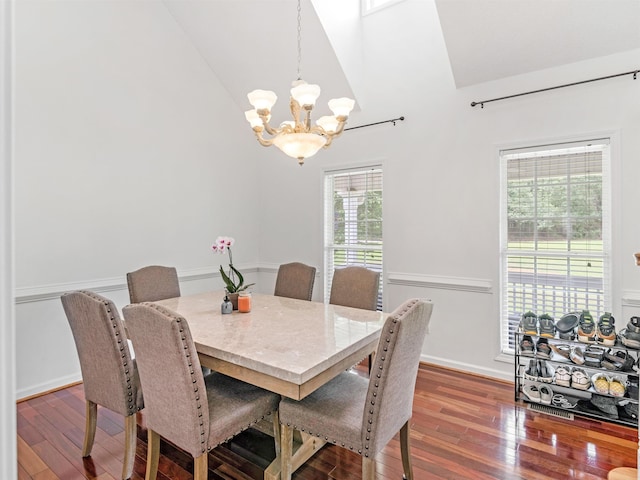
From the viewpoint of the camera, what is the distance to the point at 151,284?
3.05 m

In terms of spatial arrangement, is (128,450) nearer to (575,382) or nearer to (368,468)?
(368,468)

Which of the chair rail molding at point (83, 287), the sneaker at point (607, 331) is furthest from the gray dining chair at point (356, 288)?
the chair rail molding at point (83, 287)

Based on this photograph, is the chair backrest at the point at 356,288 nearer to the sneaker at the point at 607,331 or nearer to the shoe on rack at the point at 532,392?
the shoe on rack at the point at 532,392

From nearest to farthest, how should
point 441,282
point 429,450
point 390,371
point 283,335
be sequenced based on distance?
point 390,371, point 283,335, point 429,450, point 441,282

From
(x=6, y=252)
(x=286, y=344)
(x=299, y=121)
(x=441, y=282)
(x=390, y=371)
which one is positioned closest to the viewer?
(x=6, y=252)

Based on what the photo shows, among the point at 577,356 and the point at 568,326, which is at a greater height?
the point at 568,326

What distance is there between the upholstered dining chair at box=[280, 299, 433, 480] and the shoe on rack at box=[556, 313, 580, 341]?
1.57 metres

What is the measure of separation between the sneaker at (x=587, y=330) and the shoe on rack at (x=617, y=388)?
12.3 inches

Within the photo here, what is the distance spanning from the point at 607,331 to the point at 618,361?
231 mm

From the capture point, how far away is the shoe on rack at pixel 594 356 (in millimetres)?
2529

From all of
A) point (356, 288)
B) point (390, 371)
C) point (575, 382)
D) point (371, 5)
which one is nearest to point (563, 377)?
point (575, 382)

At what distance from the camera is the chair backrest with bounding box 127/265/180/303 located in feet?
9.65

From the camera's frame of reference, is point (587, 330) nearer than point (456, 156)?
Yes

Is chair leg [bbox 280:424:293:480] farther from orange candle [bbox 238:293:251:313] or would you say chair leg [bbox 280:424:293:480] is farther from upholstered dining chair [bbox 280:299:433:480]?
orange candle [bbox 238:293:251:313]
